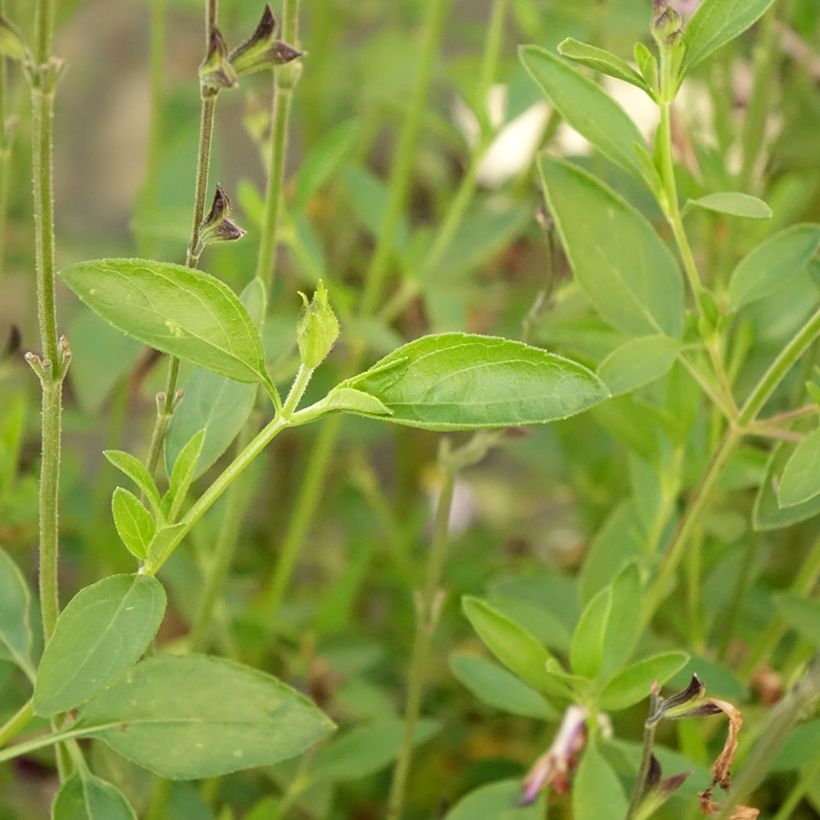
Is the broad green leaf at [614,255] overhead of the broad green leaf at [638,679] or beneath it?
overhead

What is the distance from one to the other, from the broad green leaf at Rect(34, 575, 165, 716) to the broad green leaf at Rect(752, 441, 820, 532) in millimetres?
219

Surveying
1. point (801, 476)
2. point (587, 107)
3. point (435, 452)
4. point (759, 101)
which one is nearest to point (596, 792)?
point (801, 476)

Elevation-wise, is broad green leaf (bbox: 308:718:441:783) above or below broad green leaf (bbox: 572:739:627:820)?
below

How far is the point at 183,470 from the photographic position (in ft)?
1.33

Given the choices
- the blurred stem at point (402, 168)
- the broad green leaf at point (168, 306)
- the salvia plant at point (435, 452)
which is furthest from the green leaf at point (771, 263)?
the blurred stem at point (402, 168)

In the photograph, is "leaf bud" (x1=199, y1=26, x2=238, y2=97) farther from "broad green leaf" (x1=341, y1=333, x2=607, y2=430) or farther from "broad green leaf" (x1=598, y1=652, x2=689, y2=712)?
"broad green leaf" (x1=598, y1=652, x2=689, y2=712)

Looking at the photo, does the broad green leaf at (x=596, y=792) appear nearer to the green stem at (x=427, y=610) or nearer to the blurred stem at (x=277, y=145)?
the green stem at (x=427, y=610)

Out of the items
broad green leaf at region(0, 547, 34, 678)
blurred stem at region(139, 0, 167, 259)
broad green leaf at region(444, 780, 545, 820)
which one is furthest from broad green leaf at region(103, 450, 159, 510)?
blurred stem at region(139, 0, 167, 259)

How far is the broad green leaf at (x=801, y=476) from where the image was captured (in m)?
0.40

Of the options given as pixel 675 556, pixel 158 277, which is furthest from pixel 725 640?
pixel 158 277

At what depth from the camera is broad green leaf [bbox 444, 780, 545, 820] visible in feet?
1.69

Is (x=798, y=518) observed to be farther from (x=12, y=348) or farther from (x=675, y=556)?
(x=12, y=348)

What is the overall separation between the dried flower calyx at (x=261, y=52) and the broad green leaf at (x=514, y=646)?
21cm

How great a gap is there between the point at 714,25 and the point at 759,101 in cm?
30
